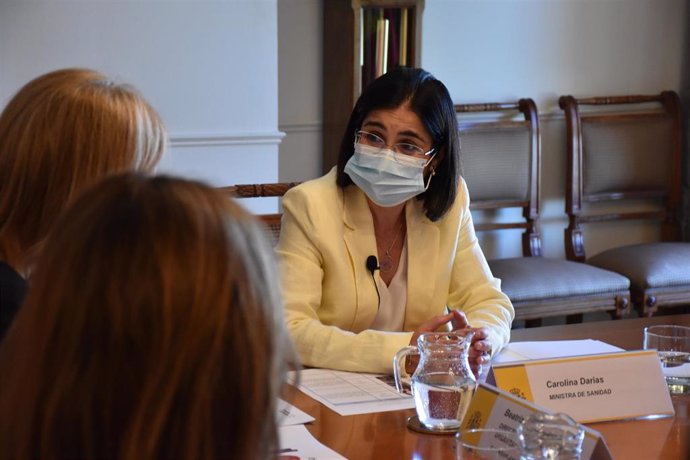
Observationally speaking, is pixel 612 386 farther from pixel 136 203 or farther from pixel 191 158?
pixel 191 158

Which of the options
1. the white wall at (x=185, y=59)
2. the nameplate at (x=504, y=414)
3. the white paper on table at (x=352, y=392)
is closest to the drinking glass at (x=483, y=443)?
the nameplate at (x=504, y=414)

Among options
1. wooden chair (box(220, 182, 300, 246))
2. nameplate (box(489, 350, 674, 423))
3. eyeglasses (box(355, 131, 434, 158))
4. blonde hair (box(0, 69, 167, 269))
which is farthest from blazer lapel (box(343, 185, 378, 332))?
blonde hair (box(0, 69, 167, 269))

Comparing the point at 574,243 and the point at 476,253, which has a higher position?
the point at 476,253

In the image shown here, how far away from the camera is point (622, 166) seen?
4.50m

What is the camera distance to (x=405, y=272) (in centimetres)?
233

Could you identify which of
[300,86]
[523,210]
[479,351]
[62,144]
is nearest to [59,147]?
[62,144]

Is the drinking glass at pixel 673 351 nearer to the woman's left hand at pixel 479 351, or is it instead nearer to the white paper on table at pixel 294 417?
the woman's left hand at pixel 479 351

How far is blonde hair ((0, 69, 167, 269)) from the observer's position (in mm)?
1405

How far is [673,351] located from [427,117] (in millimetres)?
761

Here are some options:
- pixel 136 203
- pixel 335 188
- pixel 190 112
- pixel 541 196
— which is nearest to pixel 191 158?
pixel 190 112

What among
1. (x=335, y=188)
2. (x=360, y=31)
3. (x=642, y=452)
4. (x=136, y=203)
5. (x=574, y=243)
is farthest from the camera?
(x=574, y=243)

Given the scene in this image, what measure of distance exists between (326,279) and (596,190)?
2.52 meters

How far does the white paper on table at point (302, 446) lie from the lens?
1.46 m

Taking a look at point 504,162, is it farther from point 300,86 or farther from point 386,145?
point 386,145
